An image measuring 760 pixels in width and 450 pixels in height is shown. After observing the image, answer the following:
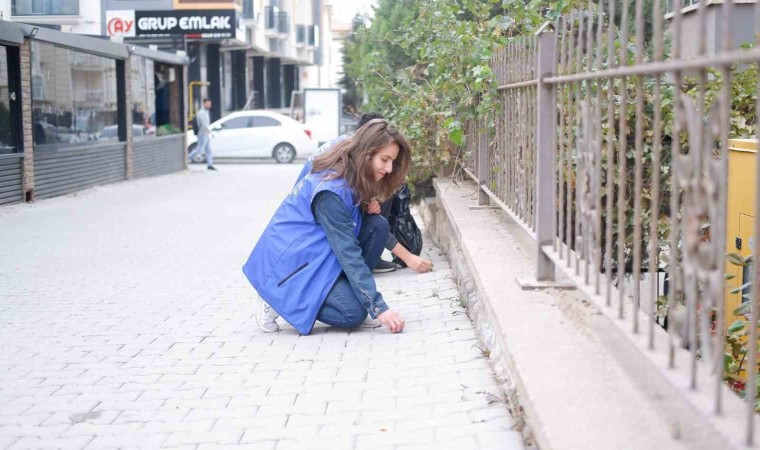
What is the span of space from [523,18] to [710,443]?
6.13 metres

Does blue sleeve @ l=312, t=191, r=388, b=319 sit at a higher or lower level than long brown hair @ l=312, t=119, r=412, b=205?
lower

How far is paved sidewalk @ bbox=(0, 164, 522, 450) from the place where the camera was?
4023 mm

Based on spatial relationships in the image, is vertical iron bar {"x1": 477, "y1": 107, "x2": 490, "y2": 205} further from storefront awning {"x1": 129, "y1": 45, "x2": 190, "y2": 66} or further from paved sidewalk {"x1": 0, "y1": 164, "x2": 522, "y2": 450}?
storefront awning {"x1": 129, "y1": 45, "x2": 190, "y2": 66}

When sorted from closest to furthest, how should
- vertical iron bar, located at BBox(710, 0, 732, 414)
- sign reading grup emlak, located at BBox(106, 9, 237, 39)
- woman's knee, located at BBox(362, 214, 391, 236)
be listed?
vertical iron bar, located at BBox(710, 0, 732, 414) < woman's knee, located at BBox(362, 214, 391, 236) < sign reading grup emlak, located at BBox(106, 9, 237, 39)

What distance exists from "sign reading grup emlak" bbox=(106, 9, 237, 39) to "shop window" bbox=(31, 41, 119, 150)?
24.7 ft

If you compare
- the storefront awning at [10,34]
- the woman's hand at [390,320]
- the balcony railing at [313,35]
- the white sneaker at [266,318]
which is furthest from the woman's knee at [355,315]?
the balcony railing at [313,35]

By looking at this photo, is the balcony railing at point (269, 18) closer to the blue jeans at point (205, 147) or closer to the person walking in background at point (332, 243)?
the blue jeans at point (205, 147)

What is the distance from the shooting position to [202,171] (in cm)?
2656

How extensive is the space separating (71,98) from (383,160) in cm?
1306

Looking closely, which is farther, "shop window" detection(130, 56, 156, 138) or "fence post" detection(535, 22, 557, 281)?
"shop window" detection(130, 56, 156, 138)

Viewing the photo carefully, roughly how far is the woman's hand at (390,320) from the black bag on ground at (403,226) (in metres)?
2.86

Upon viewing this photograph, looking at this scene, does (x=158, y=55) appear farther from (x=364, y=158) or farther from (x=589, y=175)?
(x=589, y=175)

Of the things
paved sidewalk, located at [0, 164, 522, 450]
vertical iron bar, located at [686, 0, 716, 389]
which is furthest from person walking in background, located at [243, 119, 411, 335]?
vertical iron bar, located at [686, 0, 716, 389]

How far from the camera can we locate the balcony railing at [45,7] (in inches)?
910
